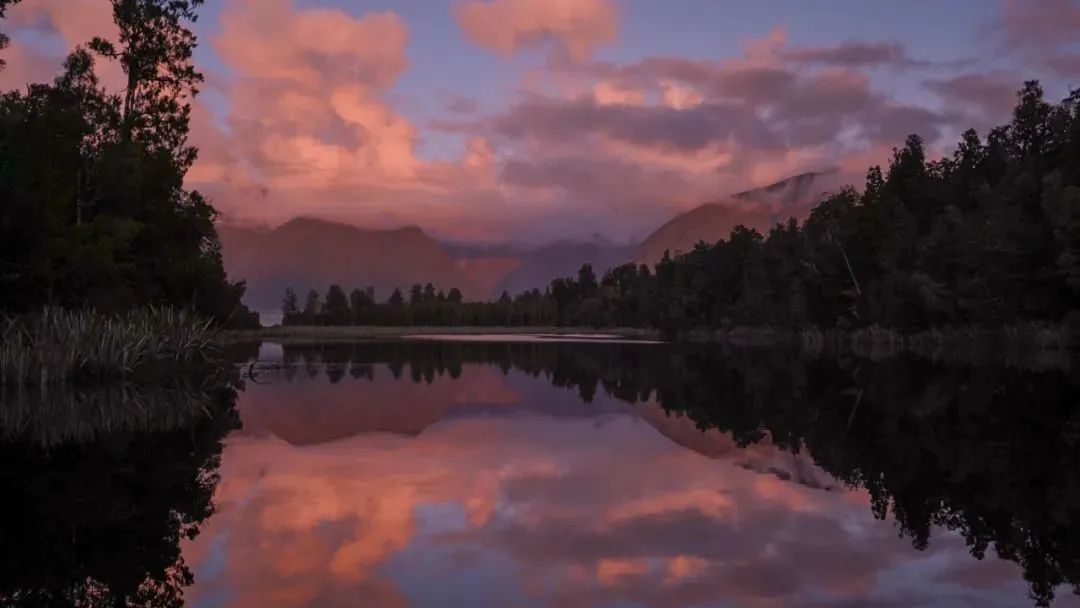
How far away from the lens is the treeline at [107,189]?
30.5 meters

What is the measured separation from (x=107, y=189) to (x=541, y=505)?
31438 mm

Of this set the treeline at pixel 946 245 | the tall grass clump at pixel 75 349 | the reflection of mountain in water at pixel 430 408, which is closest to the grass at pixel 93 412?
the tall grass clump at pixel 75 349

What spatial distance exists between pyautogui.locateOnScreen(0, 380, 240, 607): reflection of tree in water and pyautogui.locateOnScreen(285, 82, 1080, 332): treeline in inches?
1992

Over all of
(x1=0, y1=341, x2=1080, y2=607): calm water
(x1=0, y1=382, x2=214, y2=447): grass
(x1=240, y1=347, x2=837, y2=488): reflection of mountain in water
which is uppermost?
(x1=0, y1=382, x2=214, y2=447): grass

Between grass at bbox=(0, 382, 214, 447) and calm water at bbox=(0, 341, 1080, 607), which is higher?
grass at bbox=(0, 382, 214, 447)

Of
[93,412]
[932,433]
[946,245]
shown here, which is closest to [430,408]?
[93,412]

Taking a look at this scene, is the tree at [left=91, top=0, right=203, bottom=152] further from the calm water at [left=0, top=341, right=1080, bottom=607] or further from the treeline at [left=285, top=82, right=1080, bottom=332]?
the treeline at [left=285, top=82, right=1080, bottom=332]

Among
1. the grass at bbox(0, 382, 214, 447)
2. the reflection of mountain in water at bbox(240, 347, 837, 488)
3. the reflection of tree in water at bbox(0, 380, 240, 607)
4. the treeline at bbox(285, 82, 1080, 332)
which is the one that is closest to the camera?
the reflection of tree in water at bbox(0, 380, 240, 607)

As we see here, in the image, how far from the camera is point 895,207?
272 ft

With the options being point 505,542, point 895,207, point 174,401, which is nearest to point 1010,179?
point 895,207

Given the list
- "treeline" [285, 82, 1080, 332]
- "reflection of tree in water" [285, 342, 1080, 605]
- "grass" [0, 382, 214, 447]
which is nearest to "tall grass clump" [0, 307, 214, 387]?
"grass" [0, 382, 214, 447]

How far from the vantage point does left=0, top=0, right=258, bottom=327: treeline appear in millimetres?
30547

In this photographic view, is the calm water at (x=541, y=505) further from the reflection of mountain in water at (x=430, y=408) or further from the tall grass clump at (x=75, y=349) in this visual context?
the tall grass clump at (x=75, y=349)

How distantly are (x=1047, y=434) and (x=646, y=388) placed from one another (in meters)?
17.9
